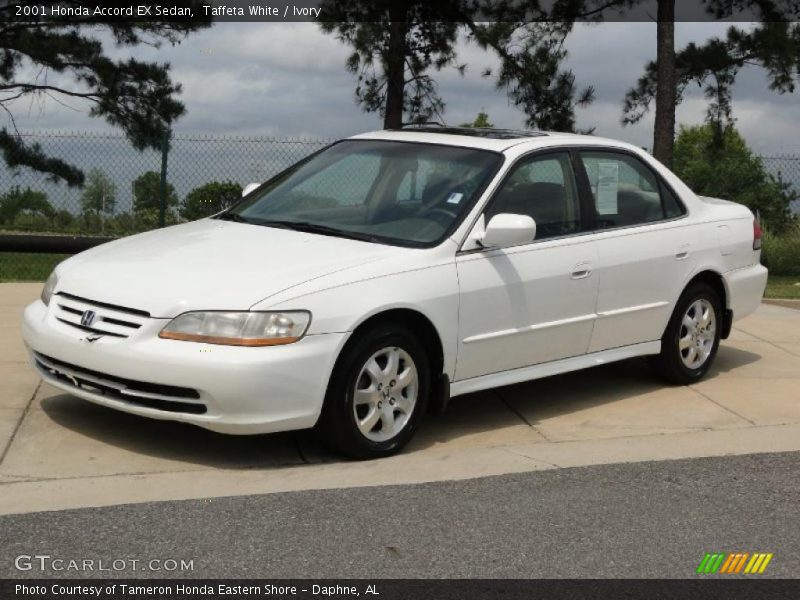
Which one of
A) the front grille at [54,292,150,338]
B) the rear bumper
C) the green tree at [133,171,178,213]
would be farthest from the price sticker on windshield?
the green tree at [133,171,178,213]

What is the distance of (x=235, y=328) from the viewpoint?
5938 mm

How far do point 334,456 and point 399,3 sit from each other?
1224cm

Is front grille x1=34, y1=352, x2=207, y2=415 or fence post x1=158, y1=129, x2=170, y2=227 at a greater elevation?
fence post x1=158, y1=129, x2=170, y2=227

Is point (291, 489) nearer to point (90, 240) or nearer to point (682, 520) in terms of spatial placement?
point (682, 520)

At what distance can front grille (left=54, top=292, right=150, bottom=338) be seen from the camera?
6082mm

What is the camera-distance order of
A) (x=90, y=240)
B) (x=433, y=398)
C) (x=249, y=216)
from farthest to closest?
(x=90, y=240) → (x=249, y=216) → (x=433, y=398)

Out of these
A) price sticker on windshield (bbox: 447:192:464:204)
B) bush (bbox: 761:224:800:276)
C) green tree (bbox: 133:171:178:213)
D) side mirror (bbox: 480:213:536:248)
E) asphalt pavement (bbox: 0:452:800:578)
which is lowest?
bush (bbox: 761:224:800:276)

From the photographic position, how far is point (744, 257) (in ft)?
28.7

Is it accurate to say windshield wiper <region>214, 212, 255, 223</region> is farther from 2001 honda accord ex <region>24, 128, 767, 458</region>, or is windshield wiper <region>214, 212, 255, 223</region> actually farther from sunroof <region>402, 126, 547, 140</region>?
Result: sunroof <region>402, 126, 547, 140</region>

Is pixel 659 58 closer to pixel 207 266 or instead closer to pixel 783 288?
pixel 783 288

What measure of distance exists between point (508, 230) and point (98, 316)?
211cm

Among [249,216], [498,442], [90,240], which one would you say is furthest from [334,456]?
[90,240]

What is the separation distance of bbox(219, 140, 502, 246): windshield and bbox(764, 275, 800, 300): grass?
7947mm
